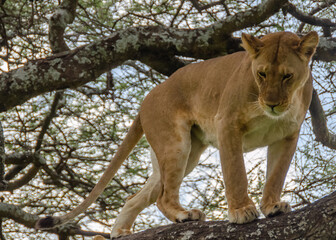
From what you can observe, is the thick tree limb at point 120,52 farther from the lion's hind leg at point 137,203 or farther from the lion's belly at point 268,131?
the lion's belly at point 268,131

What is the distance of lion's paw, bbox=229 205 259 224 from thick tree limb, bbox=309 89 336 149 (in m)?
1.62

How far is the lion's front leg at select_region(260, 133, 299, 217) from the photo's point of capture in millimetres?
3822

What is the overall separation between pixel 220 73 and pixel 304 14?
1.18 m

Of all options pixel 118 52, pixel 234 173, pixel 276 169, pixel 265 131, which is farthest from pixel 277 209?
pixel 118 52

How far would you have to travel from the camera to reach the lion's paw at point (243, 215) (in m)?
3.40

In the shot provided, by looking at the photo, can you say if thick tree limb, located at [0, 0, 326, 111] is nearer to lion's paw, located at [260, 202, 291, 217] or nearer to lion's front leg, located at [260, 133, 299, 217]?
lion's front leg, located at [260, 133, 299, 217]

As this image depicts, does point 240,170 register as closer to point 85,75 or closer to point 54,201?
point 85,75

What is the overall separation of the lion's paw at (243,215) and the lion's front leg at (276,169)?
0.52 feet

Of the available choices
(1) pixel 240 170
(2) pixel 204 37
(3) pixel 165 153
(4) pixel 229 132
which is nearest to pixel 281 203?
(1) pixel 240 170

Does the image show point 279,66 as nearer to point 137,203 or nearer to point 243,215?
point 243,215

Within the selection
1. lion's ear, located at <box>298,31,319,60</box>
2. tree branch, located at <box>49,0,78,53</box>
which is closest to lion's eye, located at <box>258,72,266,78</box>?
lion's ear, located at <box>298,31,319,60</box>

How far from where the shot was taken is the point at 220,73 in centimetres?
464

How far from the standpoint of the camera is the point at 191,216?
4113 mm

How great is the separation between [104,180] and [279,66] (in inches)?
69.9
